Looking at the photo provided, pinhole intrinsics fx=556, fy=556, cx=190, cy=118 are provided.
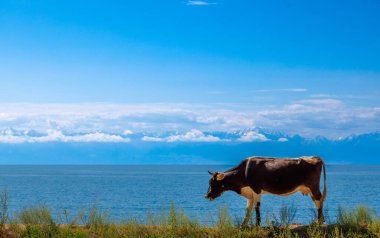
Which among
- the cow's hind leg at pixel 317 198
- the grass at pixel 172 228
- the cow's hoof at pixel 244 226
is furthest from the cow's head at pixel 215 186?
the cow's hind leg at pixel 317 198

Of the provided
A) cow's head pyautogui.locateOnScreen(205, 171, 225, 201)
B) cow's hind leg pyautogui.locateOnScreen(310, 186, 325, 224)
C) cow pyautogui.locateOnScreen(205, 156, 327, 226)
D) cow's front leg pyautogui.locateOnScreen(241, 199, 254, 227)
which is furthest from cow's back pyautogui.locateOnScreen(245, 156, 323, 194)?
cow's head pyautogui.locateOnScreen(205, 171, 225, 201)

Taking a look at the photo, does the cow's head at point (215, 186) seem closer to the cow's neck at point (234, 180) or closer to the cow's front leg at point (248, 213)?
the cow's neck at point (234, 180)

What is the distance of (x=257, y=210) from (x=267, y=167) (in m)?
1.52

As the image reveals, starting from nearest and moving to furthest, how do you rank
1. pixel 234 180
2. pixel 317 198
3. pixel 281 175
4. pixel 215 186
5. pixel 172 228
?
pixel 172 228 < pixel 281 175 < pixel 317 198 < pixel 234 180 < pixel 215 186

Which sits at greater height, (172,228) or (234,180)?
(234,180)

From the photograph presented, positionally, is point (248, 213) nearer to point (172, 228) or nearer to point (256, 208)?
point (256, 208)

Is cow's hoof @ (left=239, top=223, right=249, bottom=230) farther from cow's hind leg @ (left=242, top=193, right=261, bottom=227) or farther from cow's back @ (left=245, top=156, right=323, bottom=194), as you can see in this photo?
cow's back @ (left=245, top=156, right=323, bottom=194)

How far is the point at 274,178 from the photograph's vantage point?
1914cm

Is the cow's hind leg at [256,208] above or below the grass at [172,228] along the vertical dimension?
above

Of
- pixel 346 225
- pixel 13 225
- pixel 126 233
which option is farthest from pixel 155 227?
pixel 346 225

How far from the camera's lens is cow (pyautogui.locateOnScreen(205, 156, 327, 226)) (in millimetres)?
19172

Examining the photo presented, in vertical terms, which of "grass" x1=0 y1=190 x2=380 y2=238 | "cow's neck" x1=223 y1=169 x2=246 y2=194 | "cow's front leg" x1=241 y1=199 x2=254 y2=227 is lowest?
"grass" x1=0 y1=190 x2=380 y2=238

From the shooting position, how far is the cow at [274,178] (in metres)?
19.2

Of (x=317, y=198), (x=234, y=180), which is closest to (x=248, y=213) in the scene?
(x=234, y=180)
